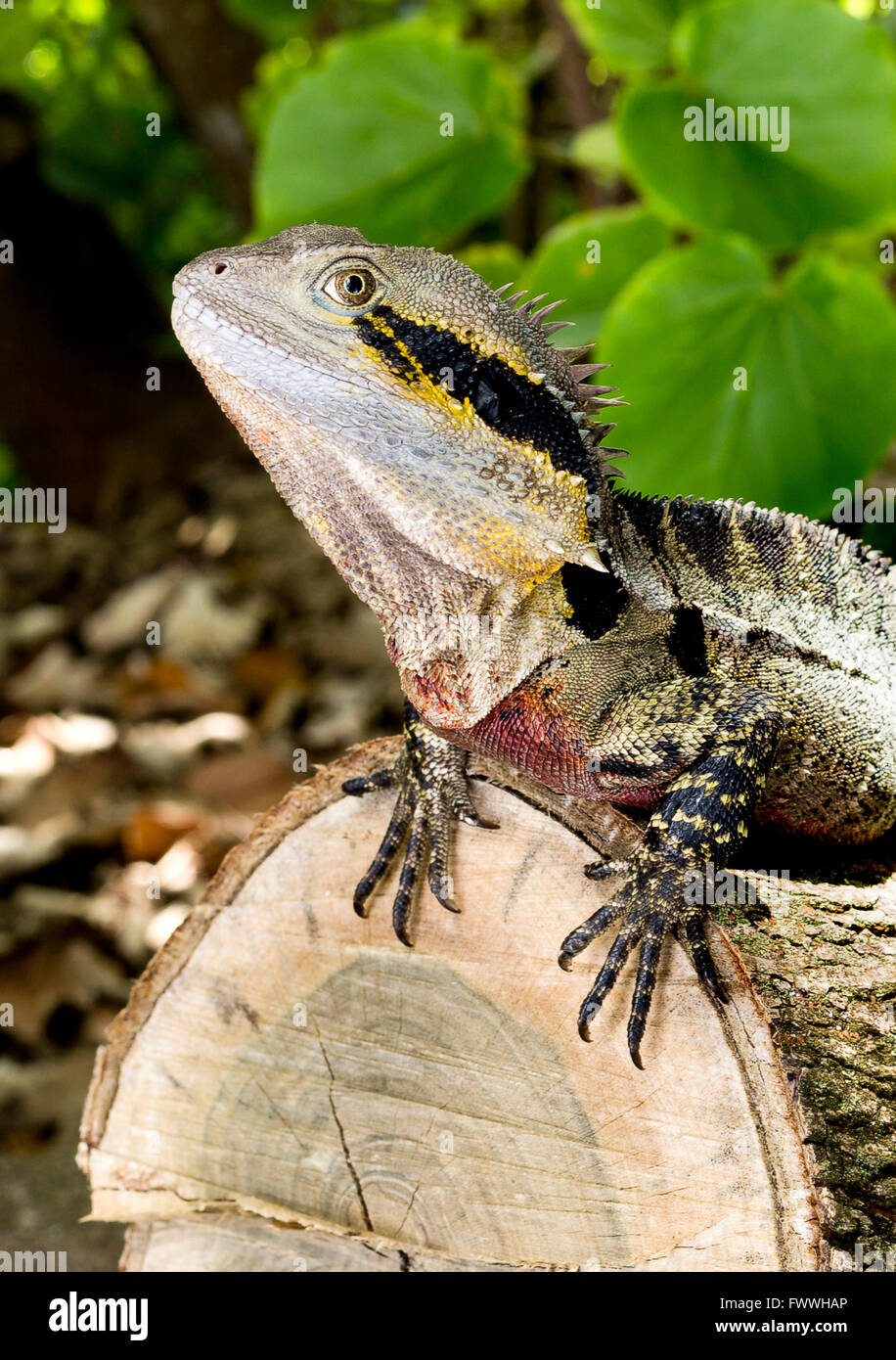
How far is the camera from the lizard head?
2.22m

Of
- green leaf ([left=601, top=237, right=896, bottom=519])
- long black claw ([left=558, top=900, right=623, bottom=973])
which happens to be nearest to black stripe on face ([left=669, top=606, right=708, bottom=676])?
long black claw ([left=558, top=900, right=623, bottom=973])

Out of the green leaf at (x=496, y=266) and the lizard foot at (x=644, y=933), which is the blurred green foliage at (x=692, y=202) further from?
the lizard foot at (x=644, y=933)

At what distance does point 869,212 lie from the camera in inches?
157

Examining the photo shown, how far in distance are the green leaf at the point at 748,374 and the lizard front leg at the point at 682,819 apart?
1594mm

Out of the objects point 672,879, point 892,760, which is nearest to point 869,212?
point 892,760

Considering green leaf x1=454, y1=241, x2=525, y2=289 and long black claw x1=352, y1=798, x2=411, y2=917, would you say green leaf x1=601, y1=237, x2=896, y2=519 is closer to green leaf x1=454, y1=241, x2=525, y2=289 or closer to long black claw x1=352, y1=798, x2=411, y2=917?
green leaf x1=454, y1=241, x2=525, y2=289

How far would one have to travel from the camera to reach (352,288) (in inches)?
87.5

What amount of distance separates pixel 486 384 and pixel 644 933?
3.66 ft

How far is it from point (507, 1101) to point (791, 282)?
281 cm

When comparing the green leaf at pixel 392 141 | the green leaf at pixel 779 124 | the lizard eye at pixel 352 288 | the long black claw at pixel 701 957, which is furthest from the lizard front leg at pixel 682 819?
the green leaf at pixel 392 141

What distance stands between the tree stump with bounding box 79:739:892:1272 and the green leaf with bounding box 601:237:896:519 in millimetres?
1647

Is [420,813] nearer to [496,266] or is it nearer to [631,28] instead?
[496,266]
